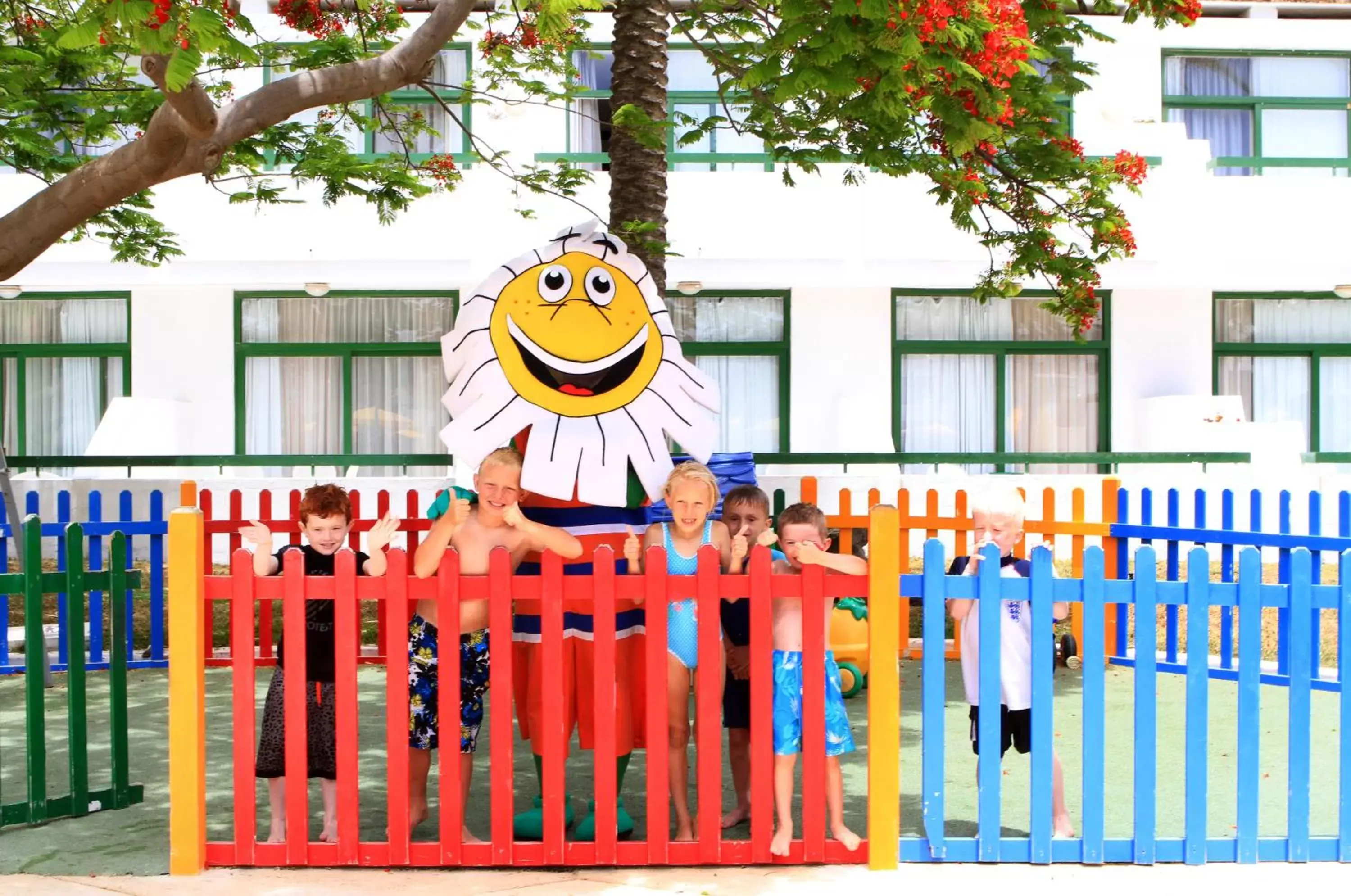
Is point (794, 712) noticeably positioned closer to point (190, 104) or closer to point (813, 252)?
point (190, 104)

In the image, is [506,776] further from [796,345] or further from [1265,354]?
[1265,354]

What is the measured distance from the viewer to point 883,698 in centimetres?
475

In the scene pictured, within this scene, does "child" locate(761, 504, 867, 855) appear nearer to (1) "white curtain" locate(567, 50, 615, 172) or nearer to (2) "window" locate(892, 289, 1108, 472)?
(1) "white curtain" locate(567, 50, 615, 172)

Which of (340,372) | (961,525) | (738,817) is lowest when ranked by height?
(738,817)

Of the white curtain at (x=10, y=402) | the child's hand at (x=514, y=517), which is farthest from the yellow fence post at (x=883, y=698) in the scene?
the white curtain at (x=10, y=402)

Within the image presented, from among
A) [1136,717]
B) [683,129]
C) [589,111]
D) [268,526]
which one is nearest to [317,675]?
[1136,717]

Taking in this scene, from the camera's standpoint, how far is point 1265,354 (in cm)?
1794

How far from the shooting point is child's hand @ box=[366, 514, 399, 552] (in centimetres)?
491

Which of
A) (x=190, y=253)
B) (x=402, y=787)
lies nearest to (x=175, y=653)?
(x=402, y=787)

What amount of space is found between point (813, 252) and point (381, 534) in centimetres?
1179

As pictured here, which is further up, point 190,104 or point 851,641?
point 190,104

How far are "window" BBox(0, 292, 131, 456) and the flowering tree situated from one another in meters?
5.18

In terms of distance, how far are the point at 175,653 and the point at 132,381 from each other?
13.1m

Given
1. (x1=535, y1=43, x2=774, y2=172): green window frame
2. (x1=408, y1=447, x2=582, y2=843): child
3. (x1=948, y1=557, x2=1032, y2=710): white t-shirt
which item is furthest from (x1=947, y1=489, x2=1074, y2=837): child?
(x1=535, y1=43, x2=774, y2=172): green window frame
